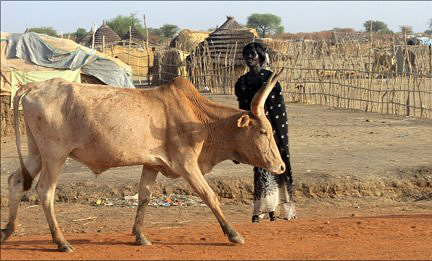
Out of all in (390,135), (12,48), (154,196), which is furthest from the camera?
(12,48)

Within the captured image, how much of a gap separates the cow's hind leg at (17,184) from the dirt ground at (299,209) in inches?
6.4

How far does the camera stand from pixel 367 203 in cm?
909

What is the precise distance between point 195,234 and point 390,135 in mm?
7598

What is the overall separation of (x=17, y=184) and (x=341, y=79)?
1421 cm

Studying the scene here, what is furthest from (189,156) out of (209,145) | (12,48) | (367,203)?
(12,48)

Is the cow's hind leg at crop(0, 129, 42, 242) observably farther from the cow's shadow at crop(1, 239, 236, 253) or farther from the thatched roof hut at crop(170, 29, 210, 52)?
the thatched roof hut at crop(170, 29, 210, 52)

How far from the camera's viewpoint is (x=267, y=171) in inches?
284

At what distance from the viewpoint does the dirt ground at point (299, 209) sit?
5.70 m

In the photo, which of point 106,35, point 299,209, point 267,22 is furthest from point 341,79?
point 267,22

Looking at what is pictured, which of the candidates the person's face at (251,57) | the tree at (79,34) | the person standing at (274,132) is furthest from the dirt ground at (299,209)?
the tree at (79,34)

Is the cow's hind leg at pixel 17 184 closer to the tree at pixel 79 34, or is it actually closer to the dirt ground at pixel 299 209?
the dirt ground at pixel 299 209

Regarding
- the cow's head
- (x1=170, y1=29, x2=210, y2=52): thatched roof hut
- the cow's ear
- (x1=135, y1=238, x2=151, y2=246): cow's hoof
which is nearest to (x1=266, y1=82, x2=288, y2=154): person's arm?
the cow's head

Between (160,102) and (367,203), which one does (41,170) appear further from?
(367,203)

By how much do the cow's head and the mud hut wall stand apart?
34.1 ft
